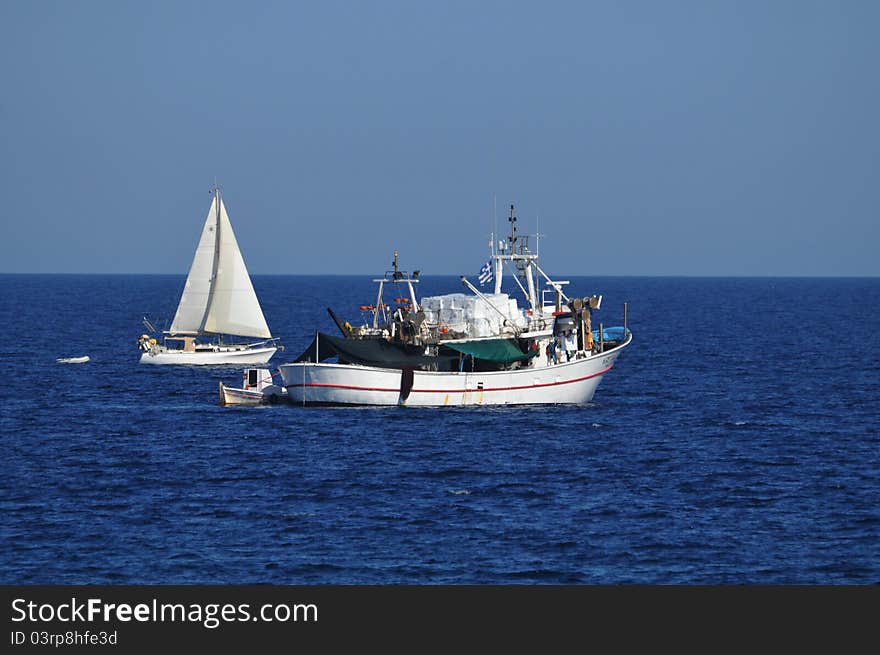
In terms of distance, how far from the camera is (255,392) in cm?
8144

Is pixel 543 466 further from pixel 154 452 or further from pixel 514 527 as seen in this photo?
pixel 154 452

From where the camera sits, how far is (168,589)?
106 ft

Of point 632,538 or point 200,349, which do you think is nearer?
point 632,538

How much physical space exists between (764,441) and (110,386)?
48.2 meters

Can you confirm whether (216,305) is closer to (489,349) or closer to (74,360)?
(74,360)

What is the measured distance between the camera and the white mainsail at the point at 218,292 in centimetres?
11069

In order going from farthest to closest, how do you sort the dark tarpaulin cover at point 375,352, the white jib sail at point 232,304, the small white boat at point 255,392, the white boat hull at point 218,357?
1. the white jib sail at point 232,304
2. the white boat hull at point 218,357
3. the small white boat at point 255,392
4. the dark tarpaulin cover at point 375,352

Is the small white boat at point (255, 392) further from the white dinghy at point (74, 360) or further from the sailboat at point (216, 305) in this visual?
the white dinghy at point (74, 360)

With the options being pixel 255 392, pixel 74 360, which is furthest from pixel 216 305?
pixel 255 392

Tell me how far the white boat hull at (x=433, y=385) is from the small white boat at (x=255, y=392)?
3.97 meters

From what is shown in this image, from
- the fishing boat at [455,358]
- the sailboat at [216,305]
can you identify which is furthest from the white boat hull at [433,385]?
the sailboat at [216,305]

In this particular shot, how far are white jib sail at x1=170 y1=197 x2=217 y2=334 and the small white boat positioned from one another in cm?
2966

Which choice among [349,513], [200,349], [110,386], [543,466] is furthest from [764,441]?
[200,349]

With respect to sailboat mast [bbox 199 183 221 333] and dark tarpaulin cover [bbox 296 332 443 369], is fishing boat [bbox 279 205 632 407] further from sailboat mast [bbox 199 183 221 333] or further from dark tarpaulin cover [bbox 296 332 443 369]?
sailboat mast [bbox 199 183 221 333]
